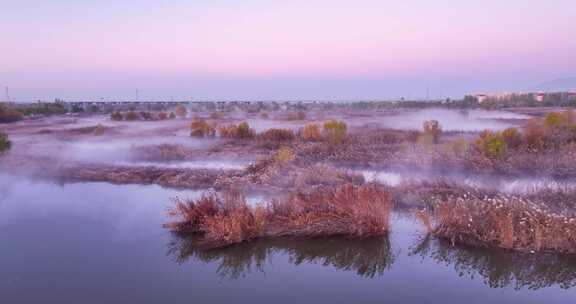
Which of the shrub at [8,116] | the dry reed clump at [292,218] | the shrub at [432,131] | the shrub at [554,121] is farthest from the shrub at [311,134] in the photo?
the shrub at [8,116]

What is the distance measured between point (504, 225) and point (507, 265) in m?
0.68

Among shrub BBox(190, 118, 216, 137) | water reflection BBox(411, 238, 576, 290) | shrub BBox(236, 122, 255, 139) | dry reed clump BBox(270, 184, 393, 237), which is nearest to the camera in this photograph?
water reflection BBox(411, 238, 576, 290)

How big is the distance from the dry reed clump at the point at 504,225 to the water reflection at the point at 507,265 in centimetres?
17

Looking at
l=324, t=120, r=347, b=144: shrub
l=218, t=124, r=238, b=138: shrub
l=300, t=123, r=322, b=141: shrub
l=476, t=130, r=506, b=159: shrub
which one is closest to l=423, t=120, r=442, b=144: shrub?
l=324, t=120, r=347, b=144: shrub

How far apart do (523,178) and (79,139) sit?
71.9ft

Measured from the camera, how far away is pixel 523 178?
1248 cm

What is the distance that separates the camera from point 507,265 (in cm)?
694

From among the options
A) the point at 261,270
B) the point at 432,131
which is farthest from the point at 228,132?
the point at 261,270

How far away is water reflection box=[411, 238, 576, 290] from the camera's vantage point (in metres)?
6.55

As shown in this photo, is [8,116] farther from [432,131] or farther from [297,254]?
[297,254]

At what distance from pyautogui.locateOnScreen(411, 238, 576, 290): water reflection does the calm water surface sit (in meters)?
0.02

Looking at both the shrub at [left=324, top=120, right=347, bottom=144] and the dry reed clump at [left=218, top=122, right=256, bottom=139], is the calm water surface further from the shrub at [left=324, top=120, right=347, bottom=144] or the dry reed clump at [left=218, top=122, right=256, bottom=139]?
the dry reed clump at [left=218, top=122, right=256, bottom=139]

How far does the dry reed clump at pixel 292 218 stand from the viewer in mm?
7766

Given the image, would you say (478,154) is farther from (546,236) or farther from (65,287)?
(65,287)
